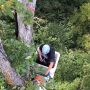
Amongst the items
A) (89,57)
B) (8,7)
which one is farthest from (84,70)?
(8,7)

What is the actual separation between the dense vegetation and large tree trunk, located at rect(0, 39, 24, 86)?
1.20m

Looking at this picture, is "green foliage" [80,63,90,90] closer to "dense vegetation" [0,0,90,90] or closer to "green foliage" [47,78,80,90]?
"dense vegetation" [0,0,90,90]

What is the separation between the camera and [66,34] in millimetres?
9328

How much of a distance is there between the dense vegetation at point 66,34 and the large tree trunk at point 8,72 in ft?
3.93

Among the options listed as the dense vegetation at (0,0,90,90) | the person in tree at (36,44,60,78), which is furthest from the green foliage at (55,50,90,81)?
the person in tree at (36,44,60,78)

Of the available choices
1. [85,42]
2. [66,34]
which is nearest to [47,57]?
[85,42]

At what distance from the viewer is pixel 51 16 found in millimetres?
10555

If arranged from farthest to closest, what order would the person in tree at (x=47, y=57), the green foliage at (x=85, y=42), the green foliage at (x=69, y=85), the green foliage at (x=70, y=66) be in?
the green foliage at (x=85, y=42) → the green foliage at (x=70, y=66) → the green foliage at (x=69, y=85) → the person in tree at (x=47, y=57)

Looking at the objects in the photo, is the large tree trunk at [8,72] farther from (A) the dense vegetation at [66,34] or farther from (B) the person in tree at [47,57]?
(A) the dense vegetation at [66,34]

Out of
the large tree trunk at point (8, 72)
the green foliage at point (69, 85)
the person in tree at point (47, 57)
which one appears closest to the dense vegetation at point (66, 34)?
the green foliage at point (69, 85)

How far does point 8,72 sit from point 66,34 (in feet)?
14.6

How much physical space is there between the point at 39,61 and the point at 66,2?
497cm

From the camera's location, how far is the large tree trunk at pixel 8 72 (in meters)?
4.90

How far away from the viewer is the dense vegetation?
25.1 feet
